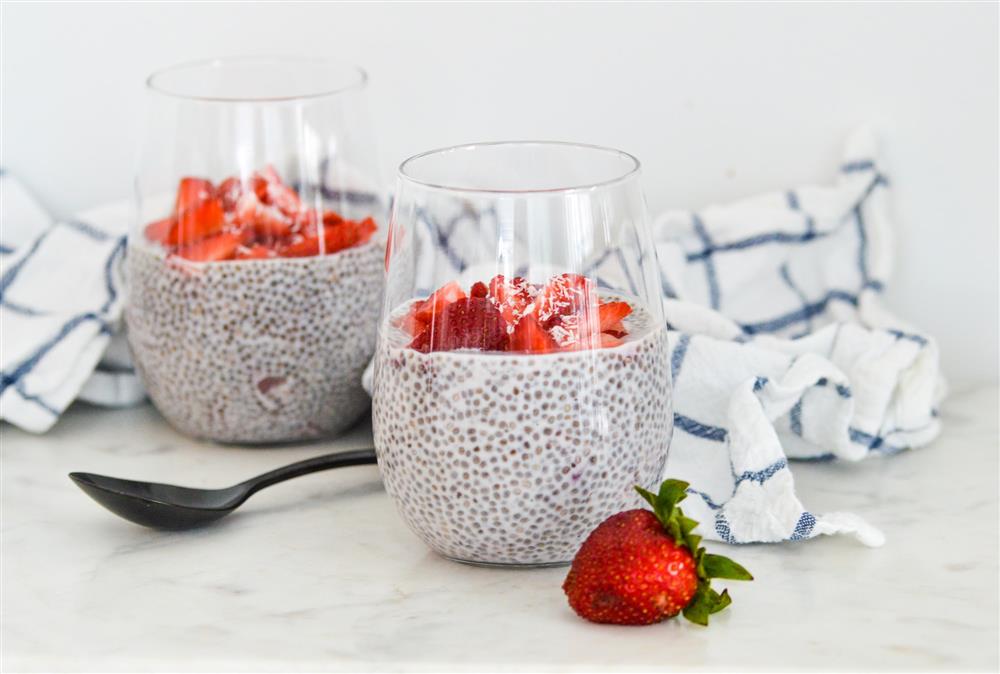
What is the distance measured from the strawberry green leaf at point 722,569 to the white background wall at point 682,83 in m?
0.46

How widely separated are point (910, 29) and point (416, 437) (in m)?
0.55

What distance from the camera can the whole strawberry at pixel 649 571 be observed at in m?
0.61

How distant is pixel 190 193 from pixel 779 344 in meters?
0.44

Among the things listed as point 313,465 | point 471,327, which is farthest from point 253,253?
point 471,327

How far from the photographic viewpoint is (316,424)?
904 mm

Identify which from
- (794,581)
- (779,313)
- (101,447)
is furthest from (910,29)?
(101,447)

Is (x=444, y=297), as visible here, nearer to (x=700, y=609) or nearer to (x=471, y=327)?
(x=471, y=327)

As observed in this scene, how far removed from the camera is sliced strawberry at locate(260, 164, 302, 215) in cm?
87

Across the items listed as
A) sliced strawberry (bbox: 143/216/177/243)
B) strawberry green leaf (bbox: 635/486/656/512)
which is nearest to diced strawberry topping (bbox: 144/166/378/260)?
sliced strawberry (bbox: 143/216/177/243)

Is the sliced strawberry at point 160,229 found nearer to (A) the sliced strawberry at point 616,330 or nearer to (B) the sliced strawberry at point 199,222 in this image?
(B) the sliced strawberry at point 199,222

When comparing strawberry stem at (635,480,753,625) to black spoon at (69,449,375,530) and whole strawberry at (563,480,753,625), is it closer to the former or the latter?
whole strawberry at (563,480,753,625)

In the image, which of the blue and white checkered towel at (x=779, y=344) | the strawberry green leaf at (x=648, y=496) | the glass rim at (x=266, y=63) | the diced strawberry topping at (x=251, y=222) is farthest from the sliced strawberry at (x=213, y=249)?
the strawberry green leaf at (x=648, y=496)

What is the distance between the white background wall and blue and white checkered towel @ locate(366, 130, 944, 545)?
0.13 ft

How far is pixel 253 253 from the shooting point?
33.5 inches
